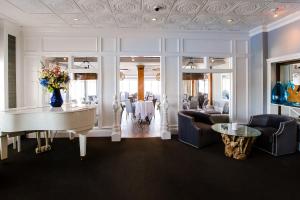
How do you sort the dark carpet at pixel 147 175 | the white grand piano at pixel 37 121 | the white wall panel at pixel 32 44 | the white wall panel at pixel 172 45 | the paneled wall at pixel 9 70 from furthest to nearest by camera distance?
the white wall panel at pixel 172 45
the white wall panel at pixel 32 44
the paneled wall at pixel 9 70
the white grand piano at pixel 37 121
the dark carpet at pixel 147 175

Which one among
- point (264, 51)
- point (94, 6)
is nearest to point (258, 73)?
point (264, 51)

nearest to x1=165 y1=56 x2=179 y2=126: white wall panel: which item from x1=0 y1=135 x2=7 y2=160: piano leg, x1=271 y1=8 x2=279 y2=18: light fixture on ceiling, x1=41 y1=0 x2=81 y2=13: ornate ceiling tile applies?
x1=271 y1=8 x2=279 y2=18: light fixture on ceiling

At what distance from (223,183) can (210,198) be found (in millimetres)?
520

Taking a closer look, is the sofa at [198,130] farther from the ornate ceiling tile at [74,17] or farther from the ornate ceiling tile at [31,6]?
the ornate ceiling tile at [31,6]

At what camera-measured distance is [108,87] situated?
6008 millimetres

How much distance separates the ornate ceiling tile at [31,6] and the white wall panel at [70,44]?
1.28 m

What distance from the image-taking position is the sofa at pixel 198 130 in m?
4.81

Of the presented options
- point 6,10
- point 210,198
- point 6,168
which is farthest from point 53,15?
point 210,198

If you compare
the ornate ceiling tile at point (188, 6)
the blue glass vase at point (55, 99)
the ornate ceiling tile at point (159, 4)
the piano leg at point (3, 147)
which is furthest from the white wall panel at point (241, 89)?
the piano leg at point (3, 147)

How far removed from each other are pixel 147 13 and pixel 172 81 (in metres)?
2.18

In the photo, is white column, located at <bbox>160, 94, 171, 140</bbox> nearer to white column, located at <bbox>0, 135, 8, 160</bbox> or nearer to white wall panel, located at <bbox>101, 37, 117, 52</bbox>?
white wall panel, located at <bbox>101, 37, 117, 52</bbox>

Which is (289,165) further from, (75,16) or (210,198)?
(75,16)

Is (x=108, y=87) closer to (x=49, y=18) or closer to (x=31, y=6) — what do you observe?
(x=49, y=18)

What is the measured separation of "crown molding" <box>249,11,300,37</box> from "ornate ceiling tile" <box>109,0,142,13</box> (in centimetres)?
356
